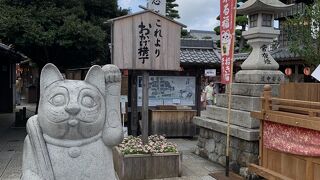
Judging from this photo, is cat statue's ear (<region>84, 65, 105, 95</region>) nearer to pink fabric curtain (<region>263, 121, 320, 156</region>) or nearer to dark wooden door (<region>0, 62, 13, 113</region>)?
pink fabric curtain (<region>263, 121, 320, 156</region>)

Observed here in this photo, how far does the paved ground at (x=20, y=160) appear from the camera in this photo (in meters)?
7.81

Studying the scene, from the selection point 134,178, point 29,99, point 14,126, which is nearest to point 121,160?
point 134,178

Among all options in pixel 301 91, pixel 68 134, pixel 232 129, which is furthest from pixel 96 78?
pixel 232 129

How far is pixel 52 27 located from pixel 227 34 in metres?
7.28

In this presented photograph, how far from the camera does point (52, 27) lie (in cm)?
1316


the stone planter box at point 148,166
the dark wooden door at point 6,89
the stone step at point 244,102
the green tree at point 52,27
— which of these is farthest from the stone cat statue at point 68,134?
the dark wooden door at point 6,89

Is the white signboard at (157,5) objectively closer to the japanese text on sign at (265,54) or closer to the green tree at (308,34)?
the japanese text on sign at (265,54)

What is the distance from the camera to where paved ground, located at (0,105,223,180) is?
781cm

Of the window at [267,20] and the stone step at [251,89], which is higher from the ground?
the window at [267,20]

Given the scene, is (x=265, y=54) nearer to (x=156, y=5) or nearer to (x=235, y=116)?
(x=235, y=116)

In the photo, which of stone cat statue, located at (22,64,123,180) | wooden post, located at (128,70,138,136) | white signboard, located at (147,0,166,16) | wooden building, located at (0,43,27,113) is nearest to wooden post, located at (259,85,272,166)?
stone cat statue, located at (22,64,123,180)

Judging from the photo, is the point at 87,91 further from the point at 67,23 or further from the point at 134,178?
the point at 67,23

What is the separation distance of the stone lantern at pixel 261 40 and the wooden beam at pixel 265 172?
1.99 m

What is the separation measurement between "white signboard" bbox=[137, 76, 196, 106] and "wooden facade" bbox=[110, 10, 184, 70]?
4867 millimetres
